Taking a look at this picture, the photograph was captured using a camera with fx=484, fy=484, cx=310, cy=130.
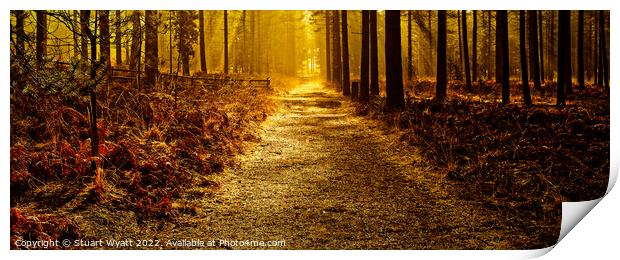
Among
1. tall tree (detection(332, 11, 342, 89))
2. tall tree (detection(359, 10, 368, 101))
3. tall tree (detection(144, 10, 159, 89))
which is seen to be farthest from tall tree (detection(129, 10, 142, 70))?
tall tree (detection(332, 11, 342, 89))

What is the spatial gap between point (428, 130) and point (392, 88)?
279 cm

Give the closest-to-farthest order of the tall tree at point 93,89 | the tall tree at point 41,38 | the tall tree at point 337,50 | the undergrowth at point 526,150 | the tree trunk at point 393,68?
the tall tree at point 41,38, the tall tree at point 93,89, the undergrowth at point 526,150, the tree trunk at point 393,68, the tall tree at point 337,50

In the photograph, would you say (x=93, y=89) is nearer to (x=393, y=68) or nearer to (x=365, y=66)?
(x=393, y=68)

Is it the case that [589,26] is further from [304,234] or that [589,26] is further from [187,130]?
[187,130]

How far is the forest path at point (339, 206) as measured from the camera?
436 centimetres

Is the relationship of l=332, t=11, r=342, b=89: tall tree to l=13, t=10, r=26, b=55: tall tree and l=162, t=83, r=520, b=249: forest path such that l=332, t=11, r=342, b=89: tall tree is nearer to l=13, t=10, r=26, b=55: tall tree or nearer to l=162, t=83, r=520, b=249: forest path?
l=162, t=83, r=520, b=249: forest path

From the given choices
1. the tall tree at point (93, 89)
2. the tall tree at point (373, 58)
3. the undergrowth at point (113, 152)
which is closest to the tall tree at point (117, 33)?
the tall tree at point (93, 89)

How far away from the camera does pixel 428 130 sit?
25.6 ft

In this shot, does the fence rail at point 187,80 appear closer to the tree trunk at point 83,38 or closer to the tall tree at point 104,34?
the tall tree at point 104,34

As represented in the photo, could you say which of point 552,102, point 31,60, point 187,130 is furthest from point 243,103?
point 552,102

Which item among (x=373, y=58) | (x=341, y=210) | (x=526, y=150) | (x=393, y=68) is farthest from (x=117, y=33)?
(x=373, y=58)

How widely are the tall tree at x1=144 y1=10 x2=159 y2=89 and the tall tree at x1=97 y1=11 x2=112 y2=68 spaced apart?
54cm

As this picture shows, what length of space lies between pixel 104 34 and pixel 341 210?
293cm

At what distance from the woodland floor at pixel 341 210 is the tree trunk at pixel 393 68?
373cm
